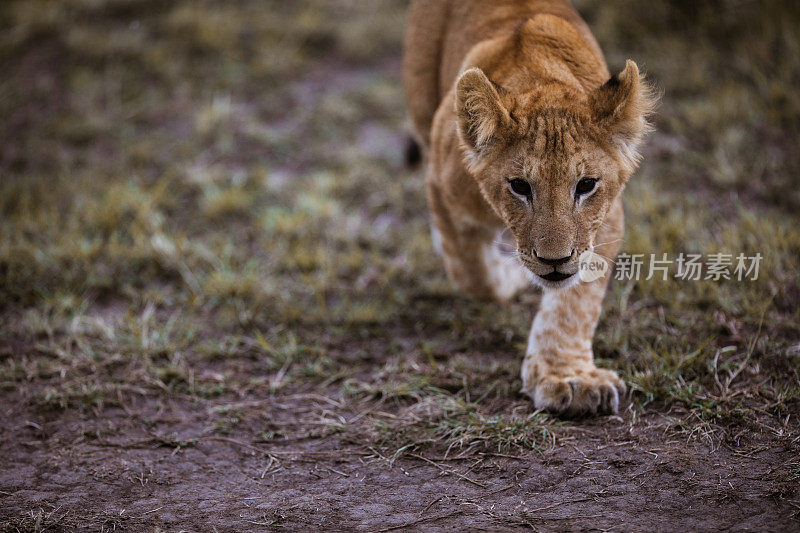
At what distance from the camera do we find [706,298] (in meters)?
3.65

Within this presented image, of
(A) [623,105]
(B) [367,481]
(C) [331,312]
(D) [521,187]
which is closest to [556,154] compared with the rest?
(D) [521,187]

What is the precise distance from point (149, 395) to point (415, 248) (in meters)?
1.72

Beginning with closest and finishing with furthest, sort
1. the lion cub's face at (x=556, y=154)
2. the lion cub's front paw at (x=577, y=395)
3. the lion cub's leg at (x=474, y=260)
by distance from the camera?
the lion cub's face at (x=556, y=154), the lion cub's front paw at (x=577, y=395), the lion cub's leg at (x=474, y=260)

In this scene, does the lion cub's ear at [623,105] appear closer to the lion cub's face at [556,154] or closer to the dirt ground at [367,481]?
the lion cub's face at [556,154]

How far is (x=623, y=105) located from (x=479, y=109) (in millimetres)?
522

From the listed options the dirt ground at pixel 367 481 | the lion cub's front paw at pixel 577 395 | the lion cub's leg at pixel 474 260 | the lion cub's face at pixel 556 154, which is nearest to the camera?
the dirt ground at pixel 367 481

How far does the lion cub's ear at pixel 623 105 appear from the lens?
110 inches

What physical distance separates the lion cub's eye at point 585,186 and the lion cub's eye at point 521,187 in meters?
0.18

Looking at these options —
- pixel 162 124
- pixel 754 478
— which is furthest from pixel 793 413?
pixel 162 124

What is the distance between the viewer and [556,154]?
2.77m

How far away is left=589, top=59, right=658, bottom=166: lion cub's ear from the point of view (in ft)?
9.18

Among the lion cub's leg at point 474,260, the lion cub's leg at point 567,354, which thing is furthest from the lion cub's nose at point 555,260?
the lion cub's leg at point 474,260

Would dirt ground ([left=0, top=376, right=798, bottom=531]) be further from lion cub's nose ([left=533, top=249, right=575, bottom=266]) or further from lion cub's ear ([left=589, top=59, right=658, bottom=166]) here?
lion cub's ear ([left=589, top=59, right=658, bottom=166])

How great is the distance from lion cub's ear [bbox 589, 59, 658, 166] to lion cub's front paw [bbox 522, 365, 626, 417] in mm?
894
